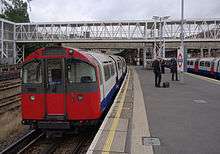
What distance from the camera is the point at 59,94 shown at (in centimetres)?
1020

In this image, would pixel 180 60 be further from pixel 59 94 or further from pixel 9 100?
pixel 59 94

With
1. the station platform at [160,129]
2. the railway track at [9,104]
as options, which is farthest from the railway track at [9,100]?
the station platform at [160,129]

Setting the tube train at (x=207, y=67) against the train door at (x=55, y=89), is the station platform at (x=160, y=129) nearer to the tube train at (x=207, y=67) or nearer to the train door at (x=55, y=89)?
the train door at (x=55, y=89)

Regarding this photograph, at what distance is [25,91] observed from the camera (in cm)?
1048

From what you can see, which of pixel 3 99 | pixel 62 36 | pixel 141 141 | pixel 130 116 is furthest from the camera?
pixel 62 36

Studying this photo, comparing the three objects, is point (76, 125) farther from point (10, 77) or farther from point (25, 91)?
point (10, 77)

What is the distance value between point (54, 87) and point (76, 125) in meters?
1.20

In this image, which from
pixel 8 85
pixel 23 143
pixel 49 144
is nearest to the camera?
pixel 49 144

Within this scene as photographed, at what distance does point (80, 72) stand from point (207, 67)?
3675cm

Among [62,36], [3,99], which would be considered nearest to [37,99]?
[3,99]

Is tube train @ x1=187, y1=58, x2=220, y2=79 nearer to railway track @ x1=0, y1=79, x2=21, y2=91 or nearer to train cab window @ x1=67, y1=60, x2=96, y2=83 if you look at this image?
railway track @ x1=0, y1=79, x2=21, y2=91

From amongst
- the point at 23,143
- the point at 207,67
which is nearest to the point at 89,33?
the point at 207,67

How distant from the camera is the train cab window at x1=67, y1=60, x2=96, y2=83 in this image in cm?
1030

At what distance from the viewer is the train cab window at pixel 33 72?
10438 mm
